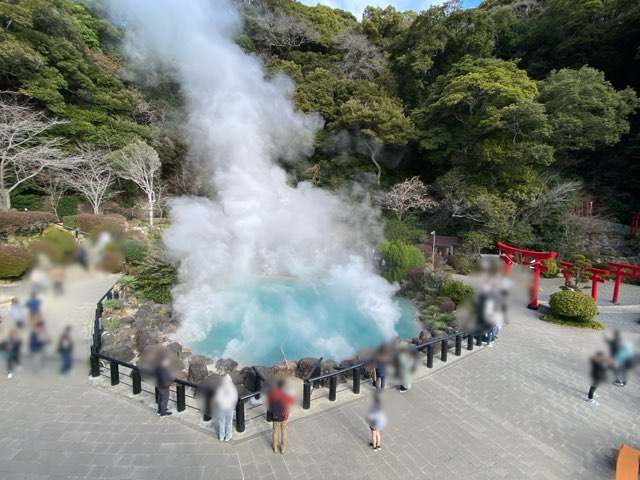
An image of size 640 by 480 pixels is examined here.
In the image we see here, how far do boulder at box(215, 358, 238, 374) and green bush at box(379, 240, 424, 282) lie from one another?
7845 mm

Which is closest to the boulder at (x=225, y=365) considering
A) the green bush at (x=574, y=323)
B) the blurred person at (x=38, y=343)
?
the blurred person at (x=38, y=343)

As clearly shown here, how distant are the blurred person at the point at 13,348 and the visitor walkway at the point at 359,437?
0.65 metres

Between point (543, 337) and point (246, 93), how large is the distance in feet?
45.1

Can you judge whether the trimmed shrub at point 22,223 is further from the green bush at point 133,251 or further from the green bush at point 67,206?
the green bush at point 67,206

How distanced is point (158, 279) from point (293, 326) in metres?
4.73

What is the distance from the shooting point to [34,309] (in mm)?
2090

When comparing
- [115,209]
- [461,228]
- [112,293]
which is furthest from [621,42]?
[115,209]

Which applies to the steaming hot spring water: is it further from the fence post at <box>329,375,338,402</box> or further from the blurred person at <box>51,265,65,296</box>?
the blurred person at <box>51,265,65,296</box>

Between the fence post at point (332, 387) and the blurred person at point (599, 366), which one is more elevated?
the blurred person at point (599, 366)

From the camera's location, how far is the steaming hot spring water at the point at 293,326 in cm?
781

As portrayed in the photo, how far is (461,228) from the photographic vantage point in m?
18.0

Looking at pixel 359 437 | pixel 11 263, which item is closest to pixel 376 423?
pixel 359 437

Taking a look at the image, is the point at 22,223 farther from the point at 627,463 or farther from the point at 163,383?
the point at 627,463

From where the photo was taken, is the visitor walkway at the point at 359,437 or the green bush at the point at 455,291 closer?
the visitor walkway at the point at 359,437
